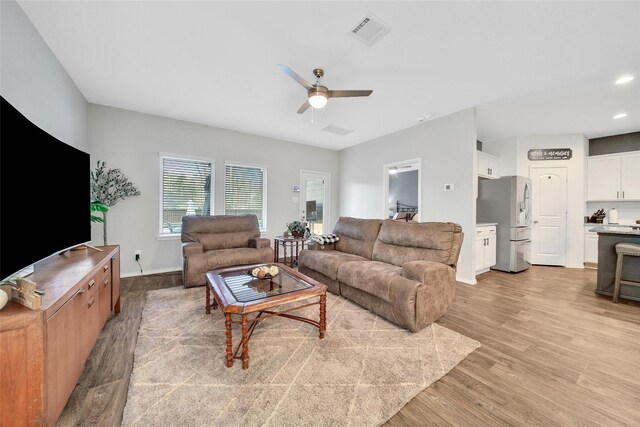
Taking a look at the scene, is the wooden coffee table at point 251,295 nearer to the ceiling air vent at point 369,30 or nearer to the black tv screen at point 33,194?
the black tv screen at point 33,194

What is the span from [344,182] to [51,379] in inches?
229

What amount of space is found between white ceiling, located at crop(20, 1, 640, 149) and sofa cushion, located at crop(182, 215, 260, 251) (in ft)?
5.84

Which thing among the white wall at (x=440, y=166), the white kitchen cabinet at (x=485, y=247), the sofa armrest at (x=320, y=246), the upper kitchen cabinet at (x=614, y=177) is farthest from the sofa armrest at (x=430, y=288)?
the upper kitchen cabinet at (x=614, y=177)

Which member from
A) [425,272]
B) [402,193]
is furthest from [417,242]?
[402,193]

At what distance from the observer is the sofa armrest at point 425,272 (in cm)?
222

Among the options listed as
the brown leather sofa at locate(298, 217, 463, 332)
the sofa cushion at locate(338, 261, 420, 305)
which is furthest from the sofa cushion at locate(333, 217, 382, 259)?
the sofa cushion at locate(338, 261, 420, 305)

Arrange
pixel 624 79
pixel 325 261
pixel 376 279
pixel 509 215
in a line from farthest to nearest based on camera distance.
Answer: pixel 509 215
pixel 325 261
pixel 624 79
pixel 376 279

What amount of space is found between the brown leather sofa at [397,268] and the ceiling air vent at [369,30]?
1997mm

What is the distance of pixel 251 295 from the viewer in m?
1.93

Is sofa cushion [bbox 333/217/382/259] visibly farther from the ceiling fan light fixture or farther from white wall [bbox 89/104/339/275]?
white wall [bbox 89/104/339/275]

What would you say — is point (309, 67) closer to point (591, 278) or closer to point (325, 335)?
point (325, 335)

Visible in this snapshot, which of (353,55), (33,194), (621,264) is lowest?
(621,264)

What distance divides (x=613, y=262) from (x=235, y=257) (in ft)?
16.7

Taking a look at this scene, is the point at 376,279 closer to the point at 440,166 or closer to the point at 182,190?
the point at 440,166
